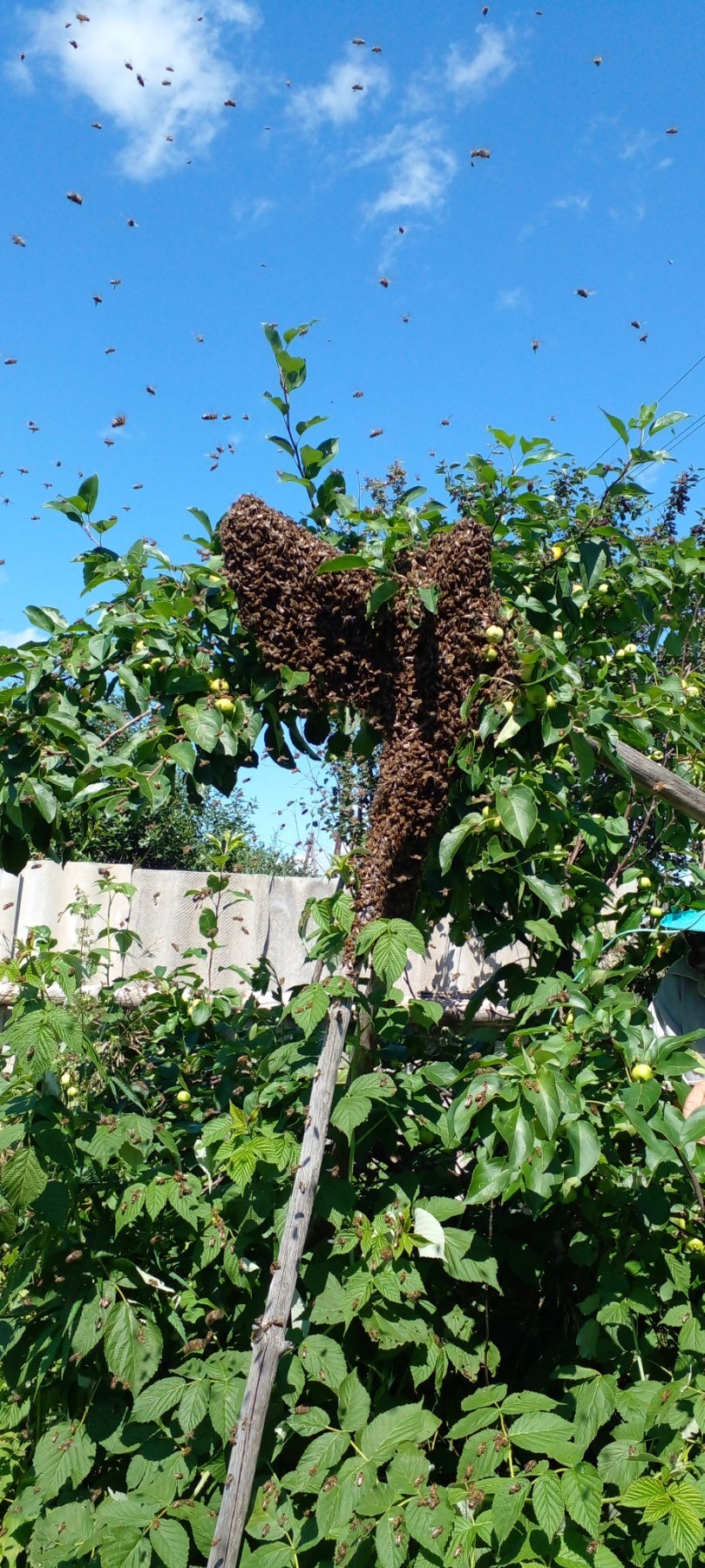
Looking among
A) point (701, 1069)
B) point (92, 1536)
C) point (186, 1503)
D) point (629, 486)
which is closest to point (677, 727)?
point (629, 486)

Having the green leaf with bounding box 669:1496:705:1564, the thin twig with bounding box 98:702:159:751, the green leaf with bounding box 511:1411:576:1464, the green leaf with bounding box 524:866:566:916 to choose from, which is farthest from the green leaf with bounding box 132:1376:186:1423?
the thin twig with bounding box 98:702:159:751

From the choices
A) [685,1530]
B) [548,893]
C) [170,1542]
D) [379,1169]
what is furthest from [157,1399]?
[548,893]

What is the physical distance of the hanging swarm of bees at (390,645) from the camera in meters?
1.80

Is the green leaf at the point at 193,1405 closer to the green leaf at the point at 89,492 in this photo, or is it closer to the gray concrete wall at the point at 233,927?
the green leaf at the point at 89,492

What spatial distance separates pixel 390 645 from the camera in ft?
6.34

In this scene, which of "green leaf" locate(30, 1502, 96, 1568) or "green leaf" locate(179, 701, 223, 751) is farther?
"green leaf" locate(179, 701, 223, 751)

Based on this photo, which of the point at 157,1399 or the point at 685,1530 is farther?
the point at 157,1399

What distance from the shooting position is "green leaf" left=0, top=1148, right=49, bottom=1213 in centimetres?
175

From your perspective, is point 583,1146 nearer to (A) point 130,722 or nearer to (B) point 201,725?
(B) point 201,725

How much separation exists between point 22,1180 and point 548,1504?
955 millimetres

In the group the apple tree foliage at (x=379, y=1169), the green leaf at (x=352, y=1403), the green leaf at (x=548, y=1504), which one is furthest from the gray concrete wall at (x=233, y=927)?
the green leaf at (x=548, y=1504)

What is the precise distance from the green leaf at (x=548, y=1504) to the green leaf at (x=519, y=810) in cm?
92

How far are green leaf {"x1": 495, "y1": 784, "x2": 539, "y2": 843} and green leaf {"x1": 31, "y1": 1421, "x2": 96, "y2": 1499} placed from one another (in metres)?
1.35

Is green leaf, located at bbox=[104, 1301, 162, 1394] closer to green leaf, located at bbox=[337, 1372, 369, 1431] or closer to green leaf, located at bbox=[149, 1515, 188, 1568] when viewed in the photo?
green leaf, located at bbox=[149, 1515, 188, 1568]
